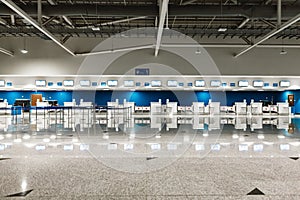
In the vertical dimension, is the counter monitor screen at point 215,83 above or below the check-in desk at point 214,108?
above

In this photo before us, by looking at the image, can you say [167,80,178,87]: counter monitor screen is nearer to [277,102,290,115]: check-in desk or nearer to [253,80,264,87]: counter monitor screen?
[253,80,264,87]: counter monitor screen

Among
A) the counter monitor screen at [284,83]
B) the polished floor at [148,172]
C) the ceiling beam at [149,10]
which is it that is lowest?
the polished floor at [148,172]

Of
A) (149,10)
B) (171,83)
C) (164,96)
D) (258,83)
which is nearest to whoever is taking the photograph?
(149,10)

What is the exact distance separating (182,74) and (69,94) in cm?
817

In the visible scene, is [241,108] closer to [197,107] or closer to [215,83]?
[215,83]

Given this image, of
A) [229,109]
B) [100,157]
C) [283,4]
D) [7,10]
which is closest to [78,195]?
[100,157]

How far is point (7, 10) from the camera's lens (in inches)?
346

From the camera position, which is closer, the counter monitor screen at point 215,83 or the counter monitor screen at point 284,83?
the counter monitor screen at point 215,83

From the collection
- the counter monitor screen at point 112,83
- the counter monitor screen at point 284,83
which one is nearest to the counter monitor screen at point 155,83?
the counter monitor screen at point 112,83

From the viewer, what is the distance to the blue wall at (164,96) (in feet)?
61.8

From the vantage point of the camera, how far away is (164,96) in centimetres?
1955

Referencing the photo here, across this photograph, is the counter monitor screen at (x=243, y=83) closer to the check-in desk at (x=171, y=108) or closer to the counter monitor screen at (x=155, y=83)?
the check-in desk at (x=171, y=108)

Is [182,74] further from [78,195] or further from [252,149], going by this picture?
[78,195]

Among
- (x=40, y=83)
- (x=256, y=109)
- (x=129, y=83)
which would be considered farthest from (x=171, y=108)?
(x=40, y=83)
